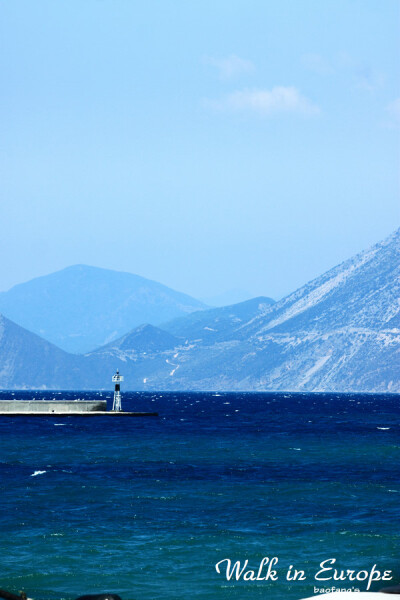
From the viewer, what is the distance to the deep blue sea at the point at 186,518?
3466 centimetres

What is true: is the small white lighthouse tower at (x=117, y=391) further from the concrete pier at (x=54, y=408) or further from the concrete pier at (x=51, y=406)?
the concrete pier at (x=51, y=406)

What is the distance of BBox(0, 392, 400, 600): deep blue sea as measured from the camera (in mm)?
34656

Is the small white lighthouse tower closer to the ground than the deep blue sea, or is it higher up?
higher up

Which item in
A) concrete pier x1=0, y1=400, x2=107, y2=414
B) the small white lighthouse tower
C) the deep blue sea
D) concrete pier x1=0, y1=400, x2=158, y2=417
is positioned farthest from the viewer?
concrete pier x1=0, y1=400, x2=107, y2=414

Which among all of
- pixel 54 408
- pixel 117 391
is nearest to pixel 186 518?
pixel 117 391

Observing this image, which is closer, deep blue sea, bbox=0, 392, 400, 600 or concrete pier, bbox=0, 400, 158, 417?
deep blue sea, bbox=0, 392, 400, 600

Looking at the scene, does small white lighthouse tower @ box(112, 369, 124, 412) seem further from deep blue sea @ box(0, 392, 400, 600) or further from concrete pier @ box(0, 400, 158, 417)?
deep blue sea @ box(0, 392, 400, 600)

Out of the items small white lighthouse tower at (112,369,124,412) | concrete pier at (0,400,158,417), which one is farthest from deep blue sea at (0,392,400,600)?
concrete pier at (0,400,158,417)

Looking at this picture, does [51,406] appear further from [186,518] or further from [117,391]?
[186,518]

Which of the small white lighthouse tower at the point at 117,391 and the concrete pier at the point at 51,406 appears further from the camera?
the concrete pier at the point at 51,406

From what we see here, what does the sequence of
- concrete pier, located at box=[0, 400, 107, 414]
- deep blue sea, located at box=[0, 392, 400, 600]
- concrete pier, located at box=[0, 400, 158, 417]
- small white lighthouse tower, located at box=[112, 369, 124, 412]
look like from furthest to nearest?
concrete pier, located at box=[0, 400, 107, 414], concrete pier, located at box=[0, 400, 158, 417], small white lighthouse tower, located at box=[112, 369, 124, 412], deep blue sea, located at box=[0, 392, 400, 600]

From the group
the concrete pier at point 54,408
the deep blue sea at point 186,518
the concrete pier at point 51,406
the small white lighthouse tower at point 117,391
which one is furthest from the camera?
the concrete pier at point 51,406

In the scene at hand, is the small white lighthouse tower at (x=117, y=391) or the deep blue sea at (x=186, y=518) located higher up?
the small white lighthouse tower at (x=117, y=391)

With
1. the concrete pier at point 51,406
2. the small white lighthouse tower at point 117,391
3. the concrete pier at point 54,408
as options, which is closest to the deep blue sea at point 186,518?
the small white lighthouse tower at point 117,391
